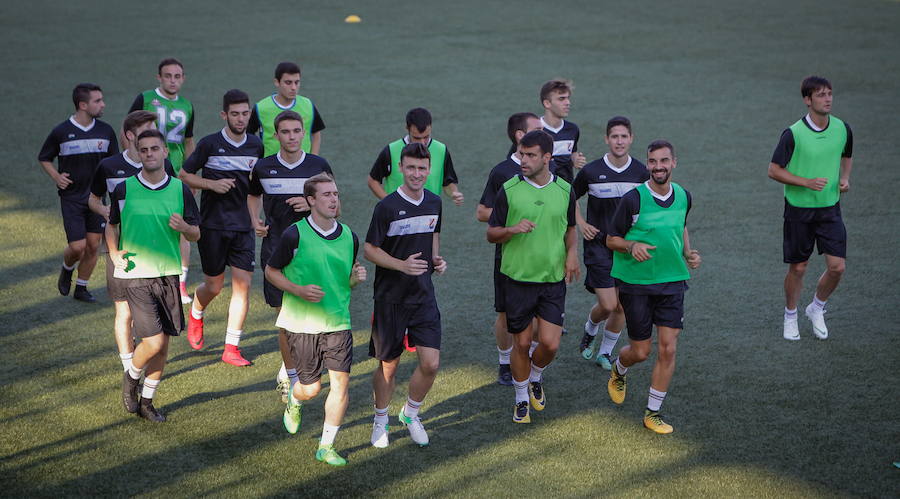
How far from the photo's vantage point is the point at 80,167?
9180 mm

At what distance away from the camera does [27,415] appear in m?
6.98

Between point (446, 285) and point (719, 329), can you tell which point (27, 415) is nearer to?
point (446, 285)

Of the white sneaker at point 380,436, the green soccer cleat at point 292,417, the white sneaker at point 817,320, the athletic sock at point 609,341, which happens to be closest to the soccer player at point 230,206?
the green soccer cleat at point 292,417

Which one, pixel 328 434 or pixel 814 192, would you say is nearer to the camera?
pixel 328 434

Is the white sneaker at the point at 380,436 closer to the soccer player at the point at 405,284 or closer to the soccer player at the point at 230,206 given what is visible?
the soccer player at the point at 405,284

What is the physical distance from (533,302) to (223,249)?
2732 mm

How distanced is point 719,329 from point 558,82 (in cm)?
254

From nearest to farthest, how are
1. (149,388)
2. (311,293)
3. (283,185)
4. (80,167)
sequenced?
1. (311,293)
2. (149,388)
3. (283,185)
4. (80,167)

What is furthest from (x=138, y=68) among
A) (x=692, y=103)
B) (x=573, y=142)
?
(x=573, y=142)

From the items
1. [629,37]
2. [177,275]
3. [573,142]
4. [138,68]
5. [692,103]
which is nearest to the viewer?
[177,275]

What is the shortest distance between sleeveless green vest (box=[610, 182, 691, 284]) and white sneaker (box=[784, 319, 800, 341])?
86.2 inches

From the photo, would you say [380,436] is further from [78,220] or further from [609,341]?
[78,220]

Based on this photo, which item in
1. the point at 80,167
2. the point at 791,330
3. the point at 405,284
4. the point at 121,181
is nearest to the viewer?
the point at 405,284

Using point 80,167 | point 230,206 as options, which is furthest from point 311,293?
point 80,167
